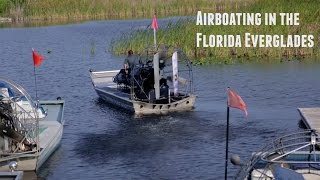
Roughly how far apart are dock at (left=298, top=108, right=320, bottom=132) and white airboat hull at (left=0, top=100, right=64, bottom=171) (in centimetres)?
690

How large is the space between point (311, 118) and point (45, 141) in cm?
748

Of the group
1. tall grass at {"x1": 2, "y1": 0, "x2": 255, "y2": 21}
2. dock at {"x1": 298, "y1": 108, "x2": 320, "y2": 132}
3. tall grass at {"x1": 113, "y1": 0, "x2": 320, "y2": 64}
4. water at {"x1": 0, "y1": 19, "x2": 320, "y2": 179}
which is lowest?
water at {"x1": 0, "y1": 19, "x2": 320, "y2": 179}

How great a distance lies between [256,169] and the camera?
12.5 m

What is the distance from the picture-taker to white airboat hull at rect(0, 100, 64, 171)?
17016 mm

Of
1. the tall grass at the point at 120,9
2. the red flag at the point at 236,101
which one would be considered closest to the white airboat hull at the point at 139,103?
the red flag at the point at 236,101

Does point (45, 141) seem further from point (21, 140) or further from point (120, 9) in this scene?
point (120, 9)

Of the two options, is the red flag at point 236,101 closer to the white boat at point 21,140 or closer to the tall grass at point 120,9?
the white boat at point 21,140

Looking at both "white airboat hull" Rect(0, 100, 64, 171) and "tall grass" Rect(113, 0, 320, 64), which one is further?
"tall grass" Rect(113, 0, 320, 64)

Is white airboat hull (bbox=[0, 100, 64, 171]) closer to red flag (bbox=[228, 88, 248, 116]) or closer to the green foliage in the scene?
red flag (bbox=[228, 88, 248, 116])

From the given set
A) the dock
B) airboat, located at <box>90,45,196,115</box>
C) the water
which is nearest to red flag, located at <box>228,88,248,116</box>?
the water

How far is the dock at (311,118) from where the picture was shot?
1955cm

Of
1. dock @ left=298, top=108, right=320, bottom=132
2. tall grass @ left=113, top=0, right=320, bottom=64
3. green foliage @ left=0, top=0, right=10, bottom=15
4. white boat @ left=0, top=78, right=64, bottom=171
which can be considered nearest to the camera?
white boat @ left=0, top=78, right=64, bottom=171

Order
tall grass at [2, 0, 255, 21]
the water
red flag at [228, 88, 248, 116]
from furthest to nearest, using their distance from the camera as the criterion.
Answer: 1. tall grass at [2, 0, 255, 21]
2. the water
3. red flag at [228, 88, 248, 116]

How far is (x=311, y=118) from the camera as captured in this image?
20297 millimetres
